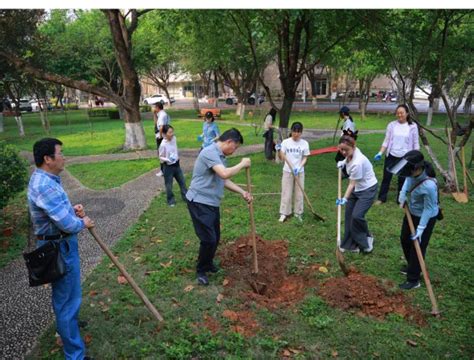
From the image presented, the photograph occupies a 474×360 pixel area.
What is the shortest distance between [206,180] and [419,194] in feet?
7.61

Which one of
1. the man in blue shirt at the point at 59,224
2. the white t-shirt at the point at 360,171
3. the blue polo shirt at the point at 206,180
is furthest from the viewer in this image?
the white t-shirt at the point at 360,171

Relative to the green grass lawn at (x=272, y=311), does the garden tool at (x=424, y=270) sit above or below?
above

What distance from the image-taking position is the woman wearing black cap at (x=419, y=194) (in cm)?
404

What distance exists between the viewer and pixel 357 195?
16.9ft

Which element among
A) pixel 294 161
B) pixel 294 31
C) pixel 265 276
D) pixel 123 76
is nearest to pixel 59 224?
pixel 265 276

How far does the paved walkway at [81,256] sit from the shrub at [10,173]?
4.24 ft

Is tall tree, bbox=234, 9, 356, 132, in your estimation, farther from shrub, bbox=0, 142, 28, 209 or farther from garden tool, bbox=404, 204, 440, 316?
garden tool, bbox=404, 204, 440, 316

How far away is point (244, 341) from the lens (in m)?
3.59

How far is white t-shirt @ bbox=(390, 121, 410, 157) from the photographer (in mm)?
6895

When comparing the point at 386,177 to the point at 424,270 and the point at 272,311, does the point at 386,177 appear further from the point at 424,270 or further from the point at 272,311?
the point at 272,311

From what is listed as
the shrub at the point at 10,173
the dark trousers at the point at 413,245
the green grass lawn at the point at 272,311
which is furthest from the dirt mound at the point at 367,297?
the shrub at the point at 10,173

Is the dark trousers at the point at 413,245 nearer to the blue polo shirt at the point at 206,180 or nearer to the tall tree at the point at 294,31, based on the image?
the blue polo shirt at the point at 206,180

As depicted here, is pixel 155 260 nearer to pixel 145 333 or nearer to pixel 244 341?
pixel 145 333

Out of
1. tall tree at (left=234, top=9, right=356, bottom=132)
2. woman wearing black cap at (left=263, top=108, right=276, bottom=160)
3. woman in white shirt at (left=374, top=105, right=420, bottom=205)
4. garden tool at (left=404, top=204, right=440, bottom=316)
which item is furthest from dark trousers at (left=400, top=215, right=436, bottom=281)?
woman wearing black cap at (left=263, top=108, right=276, bottom=160)
